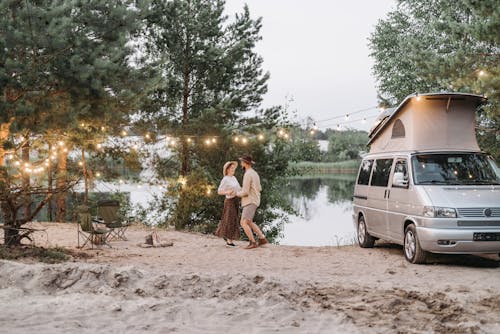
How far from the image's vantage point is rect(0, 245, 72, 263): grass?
959 centimetres

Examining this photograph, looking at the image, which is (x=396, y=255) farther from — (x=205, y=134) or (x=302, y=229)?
(x=302, y=229)

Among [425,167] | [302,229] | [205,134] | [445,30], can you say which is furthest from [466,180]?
[302,229]

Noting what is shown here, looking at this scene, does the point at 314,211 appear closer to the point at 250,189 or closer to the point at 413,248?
the point at 250,189

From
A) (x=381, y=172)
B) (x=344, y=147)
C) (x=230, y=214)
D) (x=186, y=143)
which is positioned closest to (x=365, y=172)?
(x=381, y=172)

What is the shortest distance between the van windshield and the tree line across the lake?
346cm

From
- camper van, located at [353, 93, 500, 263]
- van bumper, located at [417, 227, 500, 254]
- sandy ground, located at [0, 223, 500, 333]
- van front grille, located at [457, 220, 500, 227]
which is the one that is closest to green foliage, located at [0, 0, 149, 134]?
sandy ground, located at [0, 223, 500, 333]

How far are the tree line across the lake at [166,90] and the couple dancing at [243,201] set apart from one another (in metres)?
2.87

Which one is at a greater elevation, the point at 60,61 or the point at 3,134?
the point at 60,61

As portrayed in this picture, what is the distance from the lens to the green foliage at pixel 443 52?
1320cm

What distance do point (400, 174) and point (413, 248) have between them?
127cm

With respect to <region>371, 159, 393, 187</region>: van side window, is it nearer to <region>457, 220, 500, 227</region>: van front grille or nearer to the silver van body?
the silver van body

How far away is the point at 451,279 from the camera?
8.38 m

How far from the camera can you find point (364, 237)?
480 inches

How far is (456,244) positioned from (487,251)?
52 centimetres
